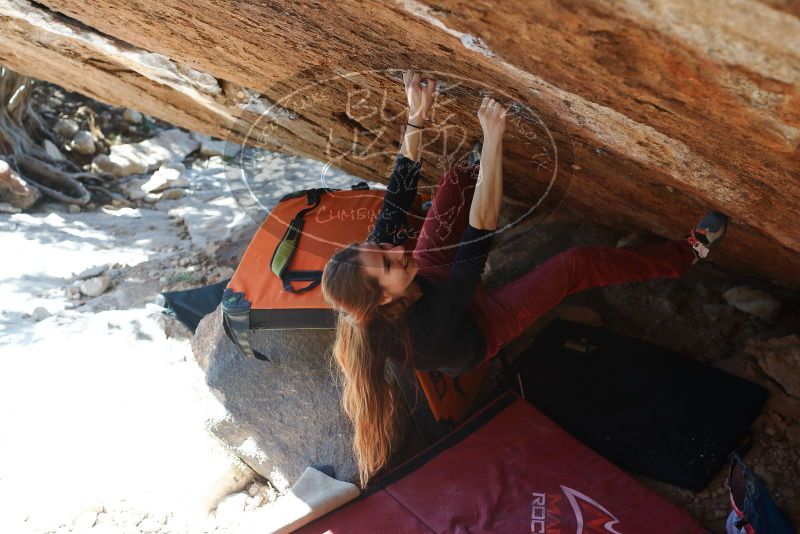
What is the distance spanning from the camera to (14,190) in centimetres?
631

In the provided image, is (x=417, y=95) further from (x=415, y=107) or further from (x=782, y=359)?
(x=782, y=359)

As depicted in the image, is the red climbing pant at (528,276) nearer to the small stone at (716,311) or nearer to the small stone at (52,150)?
the small stone at (716,311)

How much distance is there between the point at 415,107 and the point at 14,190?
17.5 ft

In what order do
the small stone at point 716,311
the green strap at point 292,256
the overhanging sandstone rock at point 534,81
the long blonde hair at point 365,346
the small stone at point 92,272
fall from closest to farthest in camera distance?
the overhanging sandstone rock at point 534,81 → the long blonde hair at point 365,346 → the green strap at point 292,256 → the small stone at point 716,311 → the small stone at point 92,272

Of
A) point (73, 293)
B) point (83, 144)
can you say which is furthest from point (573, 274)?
point (83, 144)

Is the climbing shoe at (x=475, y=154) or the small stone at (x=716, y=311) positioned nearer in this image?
the climbing shoe at (x=475, y=154)

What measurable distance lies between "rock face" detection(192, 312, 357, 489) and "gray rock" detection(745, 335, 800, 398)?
1.83 meters

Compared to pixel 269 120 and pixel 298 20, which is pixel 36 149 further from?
pixel 298 20

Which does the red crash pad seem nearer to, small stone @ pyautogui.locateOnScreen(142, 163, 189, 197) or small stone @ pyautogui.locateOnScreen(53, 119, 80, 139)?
small stone @ pyautogui.locateOnScreen(142, 163, 189, 197)

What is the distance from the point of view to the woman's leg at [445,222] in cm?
257

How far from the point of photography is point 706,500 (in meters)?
2.63

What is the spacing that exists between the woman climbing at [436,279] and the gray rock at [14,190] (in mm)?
4967

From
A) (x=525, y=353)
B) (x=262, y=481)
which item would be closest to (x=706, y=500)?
(x=525, y=353)

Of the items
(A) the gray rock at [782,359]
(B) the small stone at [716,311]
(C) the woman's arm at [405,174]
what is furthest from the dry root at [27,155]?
(A) the gray rock at [782,359]
